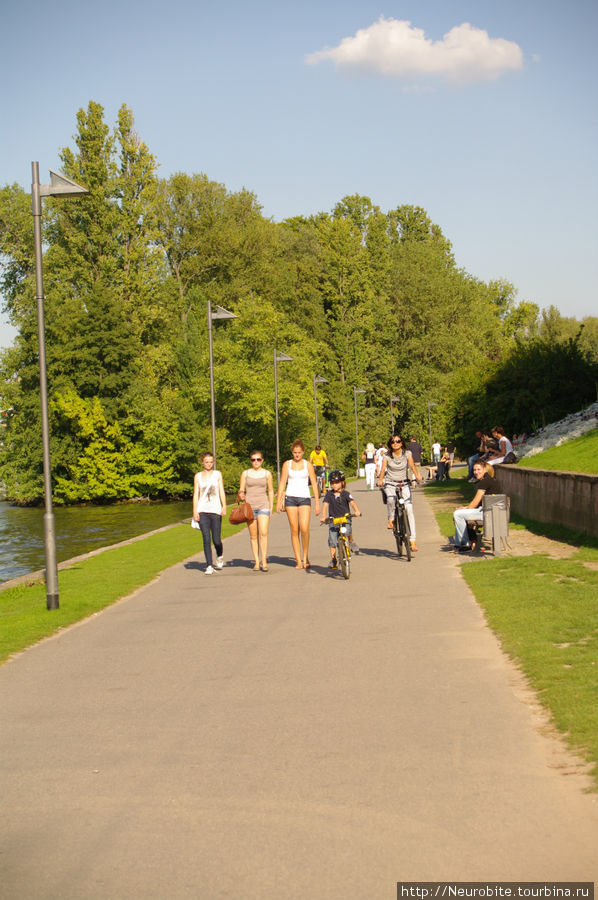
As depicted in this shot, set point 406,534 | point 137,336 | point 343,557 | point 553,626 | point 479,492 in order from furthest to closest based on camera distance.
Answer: point 137,336 < point 406,534 < point 479,492 < point 343,557 < point 553,626

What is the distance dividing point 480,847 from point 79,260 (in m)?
62.5

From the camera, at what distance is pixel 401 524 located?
16.1 metres

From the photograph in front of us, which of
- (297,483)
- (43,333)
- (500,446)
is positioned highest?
(43,333)

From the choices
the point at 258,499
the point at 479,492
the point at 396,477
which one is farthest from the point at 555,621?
the point at 396,477

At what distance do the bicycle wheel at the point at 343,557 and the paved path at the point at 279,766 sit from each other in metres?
3.23

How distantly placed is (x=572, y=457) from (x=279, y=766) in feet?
56.6

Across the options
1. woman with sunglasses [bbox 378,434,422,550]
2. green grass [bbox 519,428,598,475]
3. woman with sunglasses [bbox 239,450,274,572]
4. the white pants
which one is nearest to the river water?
the white pants

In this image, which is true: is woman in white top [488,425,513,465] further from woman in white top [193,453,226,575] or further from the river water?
the river water

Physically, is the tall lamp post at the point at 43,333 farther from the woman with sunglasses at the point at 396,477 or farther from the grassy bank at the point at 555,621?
the woman with sunglasses at the point at 396,477

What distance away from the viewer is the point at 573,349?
1309 inches

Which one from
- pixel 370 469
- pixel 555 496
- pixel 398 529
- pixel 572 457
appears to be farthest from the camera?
pixel 370 469

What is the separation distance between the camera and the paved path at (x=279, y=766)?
4246 mm

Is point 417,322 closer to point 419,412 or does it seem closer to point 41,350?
point 419,412

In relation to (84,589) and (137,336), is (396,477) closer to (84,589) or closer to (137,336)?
(84,589)
